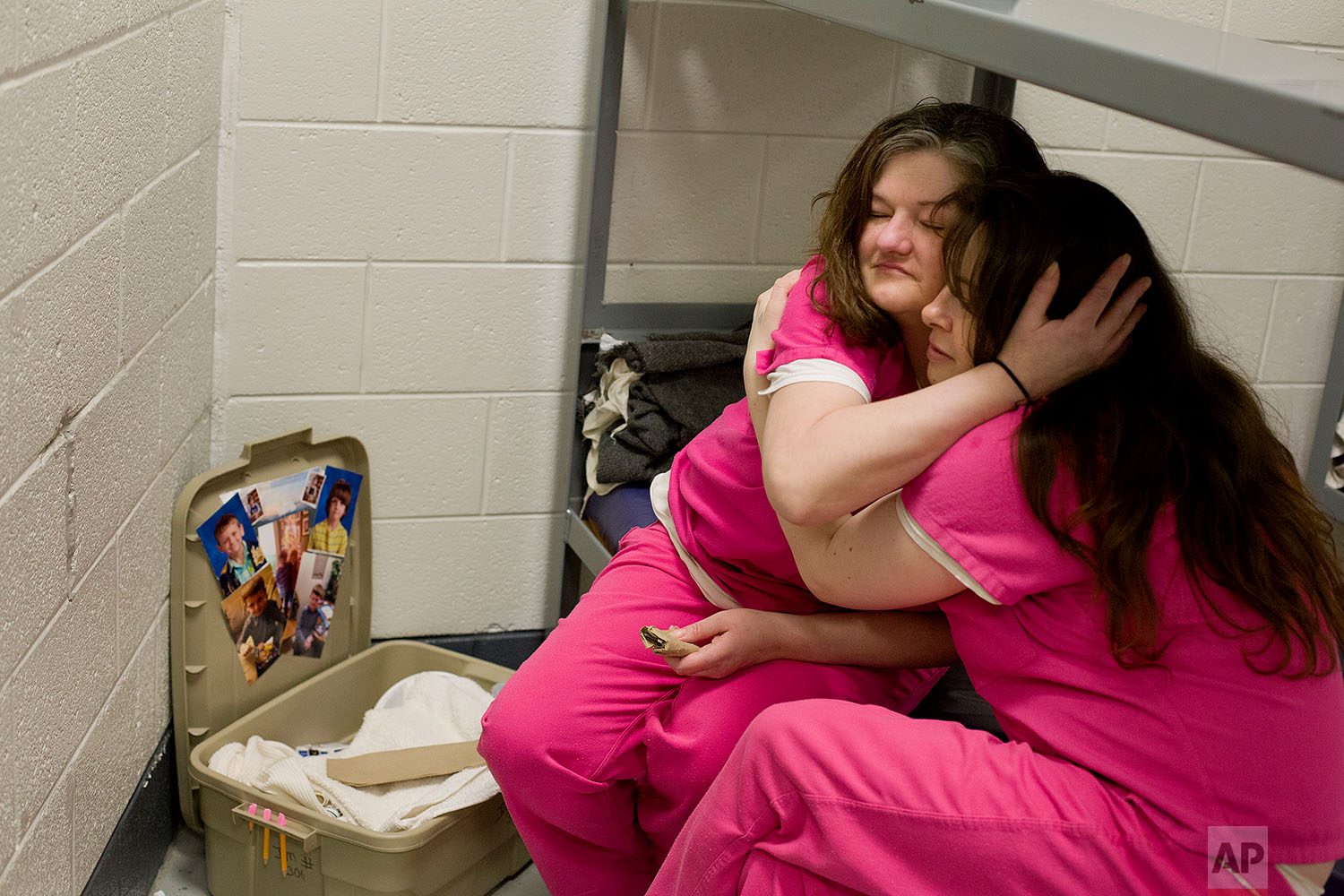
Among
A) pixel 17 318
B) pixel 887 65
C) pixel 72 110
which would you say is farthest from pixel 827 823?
pixel 887 65

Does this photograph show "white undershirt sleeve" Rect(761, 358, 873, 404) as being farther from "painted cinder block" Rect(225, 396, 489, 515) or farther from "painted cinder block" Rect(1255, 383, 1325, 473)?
"painted cinder block" Rect(1255, 383, 1325, 473)

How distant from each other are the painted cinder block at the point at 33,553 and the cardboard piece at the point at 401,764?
61cm

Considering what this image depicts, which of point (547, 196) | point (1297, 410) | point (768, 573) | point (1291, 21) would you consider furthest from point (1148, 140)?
point (768, 573)

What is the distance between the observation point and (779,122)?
2.20 m

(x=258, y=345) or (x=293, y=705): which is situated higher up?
(x=258, y=345)

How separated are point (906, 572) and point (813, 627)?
1.09 feet

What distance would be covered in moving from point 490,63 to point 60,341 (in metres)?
0.97

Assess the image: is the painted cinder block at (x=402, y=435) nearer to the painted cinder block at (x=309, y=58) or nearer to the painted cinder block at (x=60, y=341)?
the painted cinder block at (x=309, y=58)

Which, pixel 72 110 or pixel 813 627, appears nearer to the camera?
pixel 72 110

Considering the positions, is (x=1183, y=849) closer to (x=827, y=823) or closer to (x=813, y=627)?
(x=827, y=823)

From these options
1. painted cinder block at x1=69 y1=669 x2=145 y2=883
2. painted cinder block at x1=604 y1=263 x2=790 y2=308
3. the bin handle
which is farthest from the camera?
painted cinder block at x1=604 y1=263 x2=790 y2=308

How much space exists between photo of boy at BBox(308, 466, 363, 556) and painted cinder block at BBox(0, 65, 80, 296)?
0.88m

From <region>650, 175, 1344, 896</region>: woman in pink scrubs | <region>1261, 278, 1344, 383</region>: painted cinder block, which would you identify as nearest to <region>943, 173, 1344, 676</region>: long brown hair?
<region>650, 175, 1344, 896</region>: woman in pink scrubs

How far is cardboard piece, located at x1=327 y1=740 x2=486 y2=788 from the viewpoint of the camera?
189 centimetres
